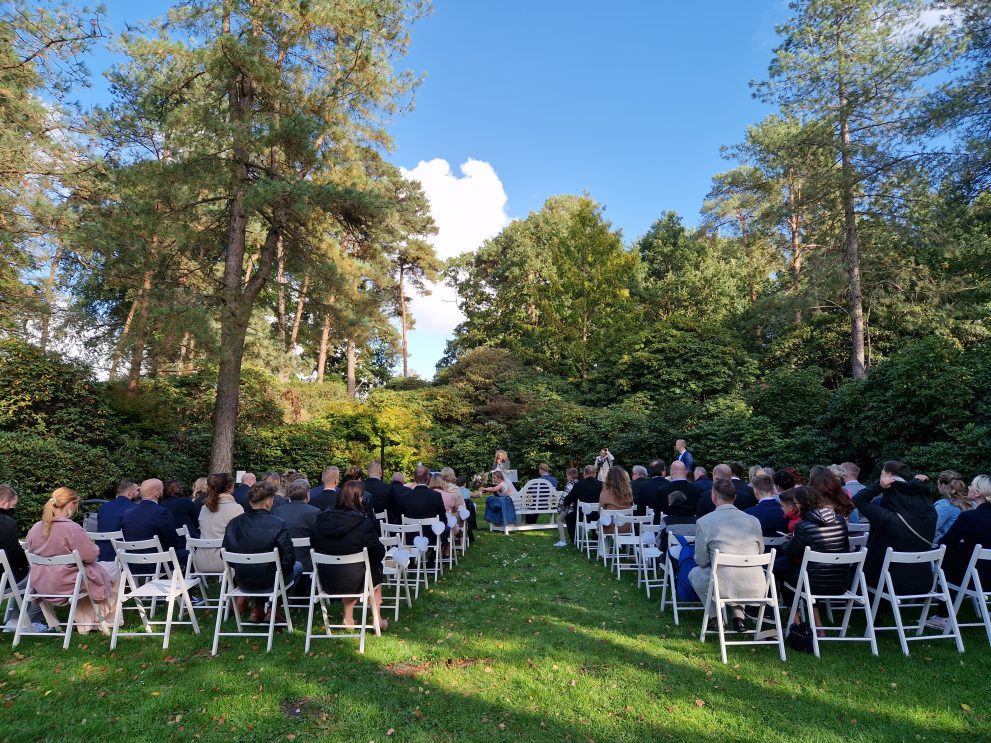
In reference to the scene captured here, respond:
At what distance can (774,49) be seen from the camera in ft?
62.5

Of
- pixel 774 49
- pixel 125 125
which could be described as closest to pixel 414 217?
pixel 774 49

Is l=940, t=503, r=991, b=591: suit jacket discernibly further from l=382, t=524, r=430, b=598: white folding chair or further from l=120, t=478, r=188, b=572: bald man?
l=120, t=478, r=188, b=572: bald man

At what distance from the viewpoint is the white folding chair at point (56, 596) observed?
16.0 ft

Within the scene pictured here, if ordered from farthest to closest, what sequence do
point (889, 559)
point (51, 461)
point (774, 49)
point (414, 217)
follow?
point (414, 217) < point (774, 49) < point (51, 461) < point (889, 559)

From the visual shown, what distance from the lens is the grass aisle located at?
357 cm

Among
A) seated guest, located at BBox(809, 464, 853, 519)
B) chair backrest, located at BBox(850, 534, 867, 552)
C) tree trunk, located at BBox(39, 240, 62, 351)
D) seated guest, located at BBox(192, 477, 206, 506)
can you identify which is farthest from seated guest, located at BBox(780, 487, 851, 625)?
tree trunk, located at BBox(39, 240, 62, 351)

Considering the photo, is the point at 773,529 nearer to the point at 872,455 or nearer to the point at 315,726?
the point at 315,726

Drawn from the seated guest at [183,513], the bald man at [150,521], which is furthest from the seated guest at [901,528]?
the seated guest at [183,513]

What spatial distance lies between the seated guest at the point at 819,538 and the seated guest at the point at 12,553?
259 inches

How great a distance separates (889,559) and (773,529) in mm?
1147

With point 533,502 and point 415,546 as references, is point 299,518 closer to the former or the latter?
point 415,546

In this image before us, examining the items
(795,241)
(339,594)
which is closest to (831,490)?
(339,594)

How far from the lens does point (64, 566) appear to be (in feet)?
16.5

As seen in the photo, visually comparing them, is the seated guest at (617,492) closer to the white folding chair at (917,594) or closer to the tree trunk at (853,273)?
the white folding chair at (917,594)
